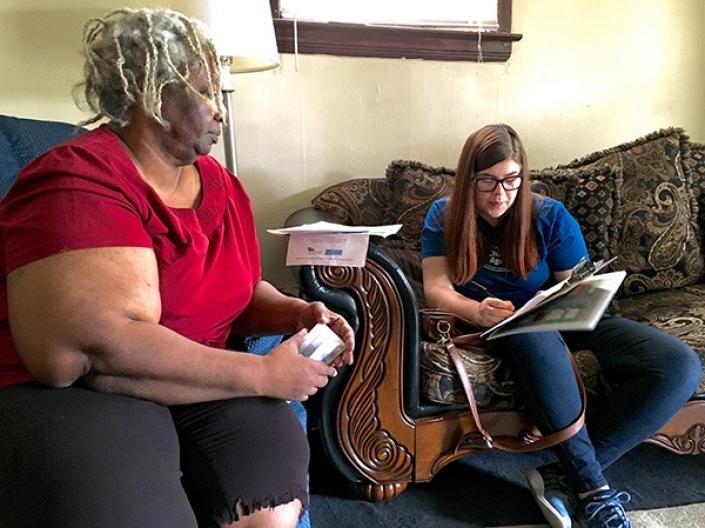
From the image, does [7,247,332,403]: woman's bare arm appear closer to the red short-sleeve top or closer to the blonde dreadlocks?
the red short-sleeve top

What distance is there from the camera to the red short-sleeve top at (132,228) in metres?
0.82

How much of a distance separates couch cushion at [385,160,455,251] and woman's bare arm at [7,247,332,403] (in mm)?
1056

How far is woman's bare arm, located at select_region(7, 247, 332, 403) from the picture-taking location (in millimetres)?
796

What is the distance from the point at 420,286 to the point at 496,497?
23.2 inches

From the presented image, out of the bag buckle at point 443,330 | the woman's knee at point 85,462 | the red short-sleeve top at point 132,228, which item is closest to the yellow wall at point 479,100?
the bag buckle at point 443,330

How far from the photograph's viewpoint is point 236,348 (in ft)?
3.98

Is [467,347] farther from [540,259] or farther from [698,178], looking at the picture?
[698,178]

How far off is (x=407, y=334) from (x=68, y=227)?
0.82 m

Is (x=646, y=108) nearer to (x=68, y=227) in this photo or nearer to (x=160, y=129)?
(x=160, y=129)

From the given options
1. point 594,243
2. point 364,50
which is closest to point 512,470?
point 594,243

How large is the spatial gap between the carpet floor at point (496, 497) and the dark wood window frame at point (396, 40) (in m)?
1.35

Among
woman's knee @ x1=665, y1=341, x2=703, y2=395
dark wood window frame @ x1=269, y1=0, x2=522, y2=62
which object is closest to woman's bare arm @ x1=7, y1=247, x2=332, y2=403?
woman's knee @ x1=665, y1=341, x2=703, y2=395

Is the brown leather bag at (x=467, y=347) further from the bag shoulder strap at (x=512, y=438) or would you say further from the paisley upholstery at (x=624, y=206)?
the paisley upholstery at (x=624, y=206)

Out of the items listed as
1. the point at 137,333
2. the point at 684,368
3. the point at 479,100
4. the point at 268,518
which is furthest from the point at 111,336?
the point at 479,100
